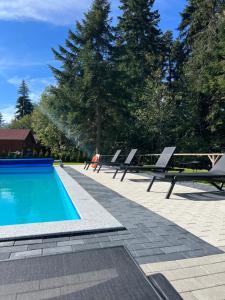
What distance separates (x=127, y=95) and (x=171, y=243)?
19.7 m

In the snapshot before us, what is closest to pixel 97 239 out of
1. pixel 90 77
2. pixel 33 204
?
pixel 33 204

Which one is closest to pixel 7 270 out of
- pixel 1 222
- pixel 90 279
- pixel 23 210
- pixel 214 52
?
pixel 90 279

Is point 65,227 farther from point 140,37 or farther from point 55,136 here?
point 140,37

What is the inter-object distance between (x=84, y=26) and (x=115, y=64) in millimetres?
3897

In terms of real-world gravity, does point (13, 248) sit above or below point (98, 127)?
below

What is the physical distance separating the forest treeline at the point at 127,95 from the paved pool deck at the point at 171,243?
1586cm

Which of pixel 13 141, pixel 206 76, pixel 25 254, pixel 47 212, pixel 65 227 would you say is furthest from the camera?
pixel 13 141

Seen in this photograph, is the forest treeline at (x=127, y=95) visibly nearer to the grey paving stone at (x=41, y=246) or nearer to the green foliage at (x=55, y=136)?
the green foliage at (x=55, y=136)

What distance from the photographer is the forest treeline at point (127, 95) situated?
68.0 feet

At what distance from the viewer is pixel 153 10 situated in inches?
1120

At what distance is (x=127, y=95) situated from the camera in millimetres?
22125

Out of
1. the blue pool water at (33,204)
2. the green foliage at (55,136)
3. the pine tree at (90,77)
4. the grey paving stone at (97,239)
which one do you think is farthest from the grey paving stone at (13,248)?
the green foliage at (55,136)

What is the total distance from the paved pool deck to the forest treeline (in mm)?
15859

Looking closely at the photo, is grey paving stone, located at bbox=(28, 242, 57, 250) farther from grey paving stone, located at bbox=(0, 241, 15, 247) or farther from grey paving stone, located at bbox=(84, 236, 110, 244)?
grey paving stone, located at bbox=(84, 236, 110, 244)
